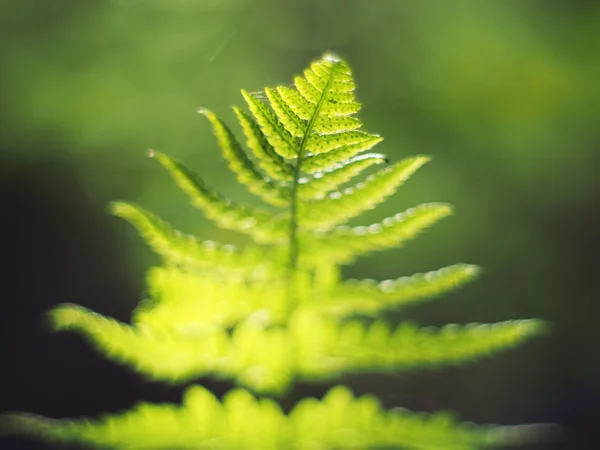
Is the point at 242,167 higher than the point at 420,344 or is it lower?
higher

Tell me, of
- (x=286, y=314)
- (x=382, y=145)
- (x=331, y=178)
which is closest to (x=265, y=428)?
(x=286, y=314)

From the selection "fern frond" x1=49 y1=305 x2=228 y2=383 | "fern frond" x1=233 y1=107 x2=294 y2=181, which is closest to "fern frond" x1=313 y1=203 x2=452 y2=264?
"fern frond" x1=233 y1=107 x2=294 y2=181

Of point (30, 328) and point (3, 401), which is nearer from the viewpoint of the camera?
point (3, 401)

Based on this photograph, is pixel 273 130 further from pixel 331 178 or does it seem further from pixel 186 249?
pixel 186 249

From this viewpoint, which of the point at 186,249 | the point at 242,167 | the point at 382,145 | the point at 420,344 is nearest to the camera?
the point at 242,167

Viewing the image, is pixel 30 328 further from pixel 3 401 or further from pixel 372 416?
pixel 372 416

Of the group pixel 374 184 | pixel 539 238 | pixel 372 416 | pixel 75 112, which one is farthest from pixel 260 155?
pixel 539 238
